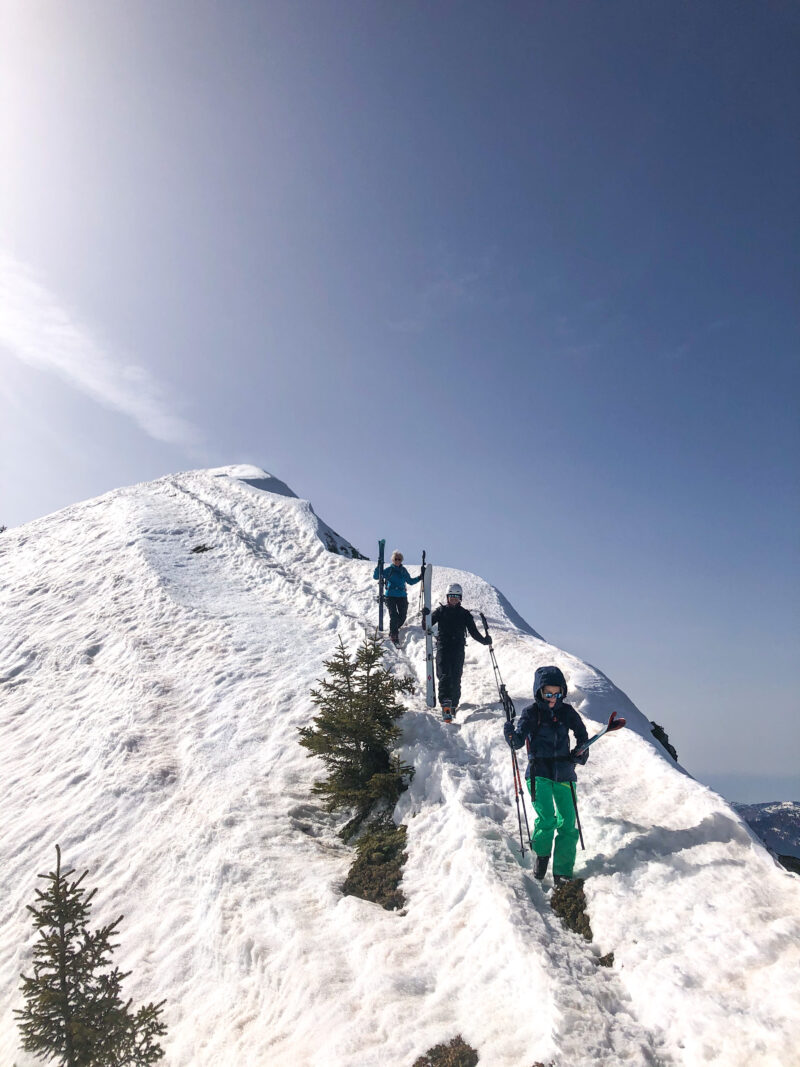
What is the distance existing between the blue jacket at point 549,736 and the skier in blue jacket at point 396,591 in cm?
893

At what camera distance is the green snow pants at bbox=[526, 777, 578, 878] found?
6477mm

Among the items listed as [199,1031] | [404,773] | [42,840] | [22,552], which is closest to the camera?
[199,1031]

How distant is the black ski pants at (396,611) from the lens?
1633 cm

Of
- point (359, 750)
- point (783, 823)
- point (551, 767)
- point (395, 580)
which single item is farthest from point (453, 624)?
point (783, 823)

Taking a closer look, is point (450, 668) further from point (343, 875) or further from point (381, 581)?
point (381, 581)

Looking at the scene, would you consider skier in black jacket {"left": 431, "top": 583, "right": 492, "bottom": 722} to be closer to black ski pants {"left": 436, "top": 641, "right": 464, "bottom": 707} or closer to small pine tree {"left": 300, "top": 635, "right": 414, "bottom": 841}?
black ski pants {"left": 436, "top": 641, "right": 464, "bottom": 707}

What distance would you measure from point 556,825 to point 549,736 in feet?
3.38

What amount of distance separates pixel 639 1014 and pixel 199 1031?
14.4 ft

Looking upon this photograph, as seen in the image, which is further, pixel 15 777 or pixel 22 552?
pixel 22 552

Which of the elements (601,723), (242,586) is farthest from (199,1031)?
(242,586)

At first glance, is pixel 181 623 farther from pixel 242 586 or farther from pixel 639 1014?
pixel 639 1014

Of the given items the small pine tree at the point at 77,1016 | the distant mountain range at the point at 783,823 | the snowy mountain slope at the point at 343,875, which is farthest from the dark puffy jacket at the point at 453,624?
the distant mountain range at the point at 783,823

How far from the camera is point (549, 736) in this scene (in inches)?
274

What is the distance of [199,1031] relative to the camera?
5680mm
